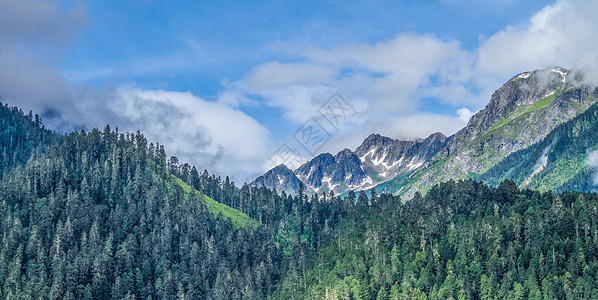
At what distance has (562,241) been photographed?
181m

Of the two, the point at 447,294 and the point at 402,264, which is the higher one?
the point at 402,264

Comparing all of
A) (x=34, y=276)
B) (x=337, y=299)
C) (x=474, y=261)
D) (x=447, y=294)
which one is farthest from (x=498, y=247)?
(x=34, y=276)

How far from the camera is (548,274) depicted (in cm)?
16800

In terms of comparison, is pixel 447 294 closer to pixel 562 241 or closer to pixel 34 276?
pixel 562 241

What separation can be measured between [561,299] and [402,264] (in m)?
50.6

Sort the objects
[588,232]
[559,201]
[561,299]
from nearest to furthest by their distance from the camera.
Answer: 1. [561,299]
2. [588,232]
3. [559,201]

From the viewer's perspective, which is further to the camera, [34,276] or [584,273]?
[34,276]

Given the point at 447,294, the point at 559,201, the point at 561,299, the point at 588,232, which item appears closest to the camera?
the point at 561,299

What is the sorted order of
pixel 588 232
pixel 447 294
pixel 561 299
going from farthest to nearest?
pixel 588 232 → pixel 447 294 → pixel 561 299

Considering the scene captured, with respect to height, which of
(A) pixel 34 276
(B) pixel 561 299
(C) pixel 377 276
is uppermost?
(A) pixel 34 276

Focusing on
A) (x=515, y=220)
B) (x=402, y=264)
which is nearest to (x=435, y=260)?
(x=402, y=264)

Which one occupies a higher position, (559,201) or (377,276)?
(559,201)

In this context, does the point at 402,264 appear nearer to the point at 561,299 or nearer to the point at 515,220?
the point at 515,220

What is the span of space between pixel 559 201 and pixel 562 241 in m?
21.0
